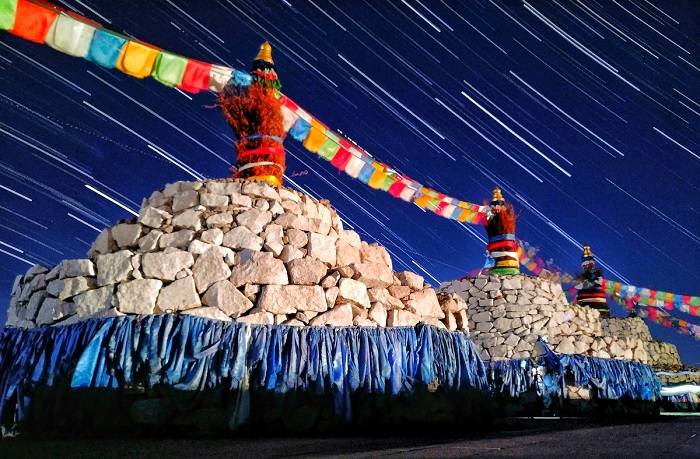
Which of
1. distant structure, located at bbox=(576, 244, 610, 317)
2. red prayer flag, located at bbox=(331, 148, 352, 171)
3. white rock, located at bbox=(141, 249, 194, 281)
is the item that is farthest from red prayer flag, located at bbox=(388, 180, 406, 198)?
distant structure, located at bbox=(576, 244, 610, 317)

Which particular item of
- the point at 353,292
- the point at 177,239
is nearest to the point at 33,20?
the point at 177,239

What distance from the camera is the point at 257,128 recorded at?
626 cm

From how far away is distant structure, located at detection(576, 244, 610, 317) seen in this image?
14.6m

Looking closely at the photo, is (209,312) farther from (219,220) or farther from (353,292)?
(353,292)

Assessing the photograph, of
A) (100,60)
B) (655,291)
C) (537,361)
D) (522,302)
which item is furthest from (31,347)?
(655,291)

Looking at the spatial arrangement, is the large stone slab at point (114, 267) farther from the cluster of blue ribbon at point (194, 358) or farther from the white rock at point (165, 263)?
the cluster of blue ribbon at point (194, 358)

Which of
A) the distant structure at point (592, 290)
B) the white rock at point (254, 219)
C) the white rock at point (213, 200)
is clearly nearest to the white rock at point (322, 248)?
the white rock at point (254, 219)

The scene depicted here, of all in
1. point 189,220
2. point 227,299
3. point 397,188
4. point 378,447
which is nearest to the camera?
point 378,447

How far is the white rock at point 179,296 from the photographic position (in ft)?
15.2

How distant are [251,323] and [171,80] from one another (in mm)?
3351

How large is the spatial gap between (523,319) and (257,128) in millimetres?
7361

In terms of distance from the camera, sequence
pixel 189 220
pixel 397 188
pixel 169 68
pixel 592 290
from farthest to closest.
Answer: pixel 592 290 → pixel 397 188 → pixel 169 68 → pixel 189 220

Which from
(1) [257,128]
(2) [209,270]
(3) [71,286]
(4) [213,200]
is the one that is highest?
(1) [257,128]

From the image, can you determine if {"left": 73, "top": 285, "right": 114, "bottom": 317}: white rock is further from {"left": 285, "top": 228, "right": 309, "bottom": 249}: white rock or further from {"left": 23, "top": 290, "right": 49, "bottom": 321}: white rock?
{"left": 285, "top": 228, "right": 309, "bottom": 249}: white rock
